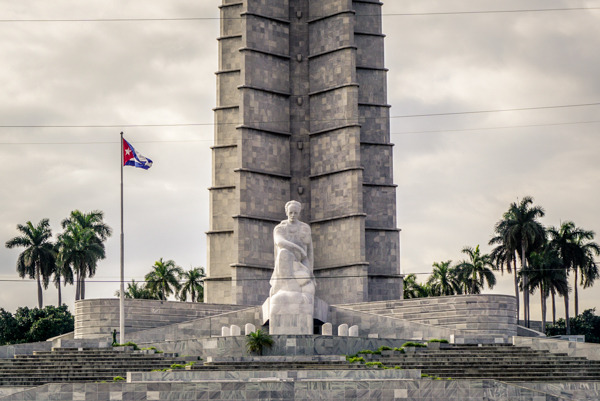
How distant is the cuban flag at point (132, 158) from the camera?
48312 millimetres

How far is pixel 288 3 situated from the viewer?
215ft

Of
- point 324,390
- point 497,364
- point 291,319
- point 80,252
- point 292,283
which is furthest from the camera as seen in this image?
point 80,252

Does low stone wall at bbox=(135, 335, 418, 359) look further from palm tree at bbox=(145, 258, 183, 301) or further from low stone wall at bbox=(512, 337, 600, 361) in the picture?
palm tree at bbox=(145, 258, 183, 301)

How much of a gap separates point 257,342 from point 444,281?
4377 cm

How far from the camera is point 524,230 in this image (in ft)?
236

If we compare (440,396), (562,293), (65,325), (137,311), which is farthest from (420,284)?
(440,396)

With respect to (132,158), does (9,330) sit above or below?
below

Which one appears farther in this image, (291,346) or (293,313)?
(293,313)

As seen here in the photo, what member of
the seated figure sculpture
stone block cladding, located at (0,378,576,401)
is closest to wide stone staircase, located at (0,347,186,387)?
stone block cladding, located at (0,378,576,401)

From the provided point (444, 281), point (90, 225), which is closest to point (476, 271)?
point (444, 281)

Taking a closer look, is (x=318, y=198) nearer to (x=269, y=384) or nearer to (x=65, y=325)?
(x=65, y=325)

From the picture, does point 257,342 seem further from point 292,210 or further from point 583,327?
point 583,327

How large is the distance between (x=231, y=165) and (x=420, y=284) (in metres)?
25.9

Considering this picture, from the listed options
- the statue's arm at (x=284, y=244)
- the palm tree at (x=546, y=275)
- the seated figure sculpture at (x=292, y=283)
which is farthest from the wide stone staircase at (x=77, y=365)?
the palm tree at (x=546, y=275)
